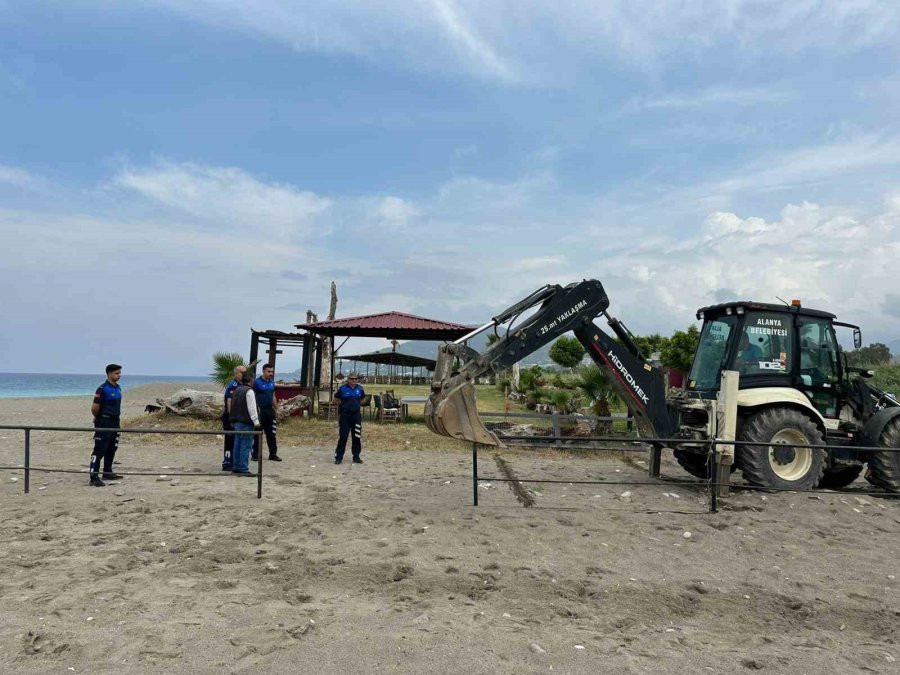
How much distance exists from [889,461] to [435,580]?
7466 millimetres

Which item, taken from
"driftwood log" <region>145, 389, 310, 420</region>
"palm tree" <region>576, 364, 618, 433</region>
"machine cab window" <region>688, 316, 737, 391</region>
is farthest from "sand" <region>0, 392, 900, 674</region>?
"driftwood log" <region>145, 389, 310, 420</region>

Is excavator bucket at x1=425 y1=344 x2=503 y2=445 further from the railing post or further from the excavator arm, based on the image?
the railing post

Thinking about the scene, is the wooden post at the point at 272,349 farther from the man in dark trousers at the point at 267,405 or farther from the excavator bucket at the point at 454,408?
the excavator bucket at the point at 454,408

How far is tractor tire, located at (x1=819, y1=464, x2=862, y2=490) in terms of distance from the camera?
9469 mm

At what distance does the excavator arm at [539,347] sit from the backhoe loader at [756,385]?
16 millimetres

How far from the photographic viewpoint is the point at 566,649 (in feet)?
12.8

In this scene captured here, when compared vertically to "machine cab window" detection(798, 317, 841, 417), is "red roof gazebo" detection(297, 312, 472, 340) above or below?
above

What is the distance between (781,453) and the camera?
8.73m

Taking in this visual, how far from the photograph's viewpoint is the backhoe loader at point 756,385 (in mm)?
8133

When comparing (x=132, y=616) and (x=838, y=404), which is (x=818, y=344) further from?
(x=132, y=616)

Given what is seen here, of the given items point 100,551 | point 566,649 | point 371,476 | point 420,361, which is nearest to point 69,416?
point 420,361

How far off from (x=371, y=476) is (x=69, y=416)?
54.6ft

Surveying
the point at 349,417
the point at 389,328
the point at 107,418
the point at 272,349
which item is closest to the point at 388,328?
the point at 389,328

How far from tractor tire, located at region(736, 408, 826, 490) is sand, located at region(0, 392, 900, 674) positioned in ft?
0.98
